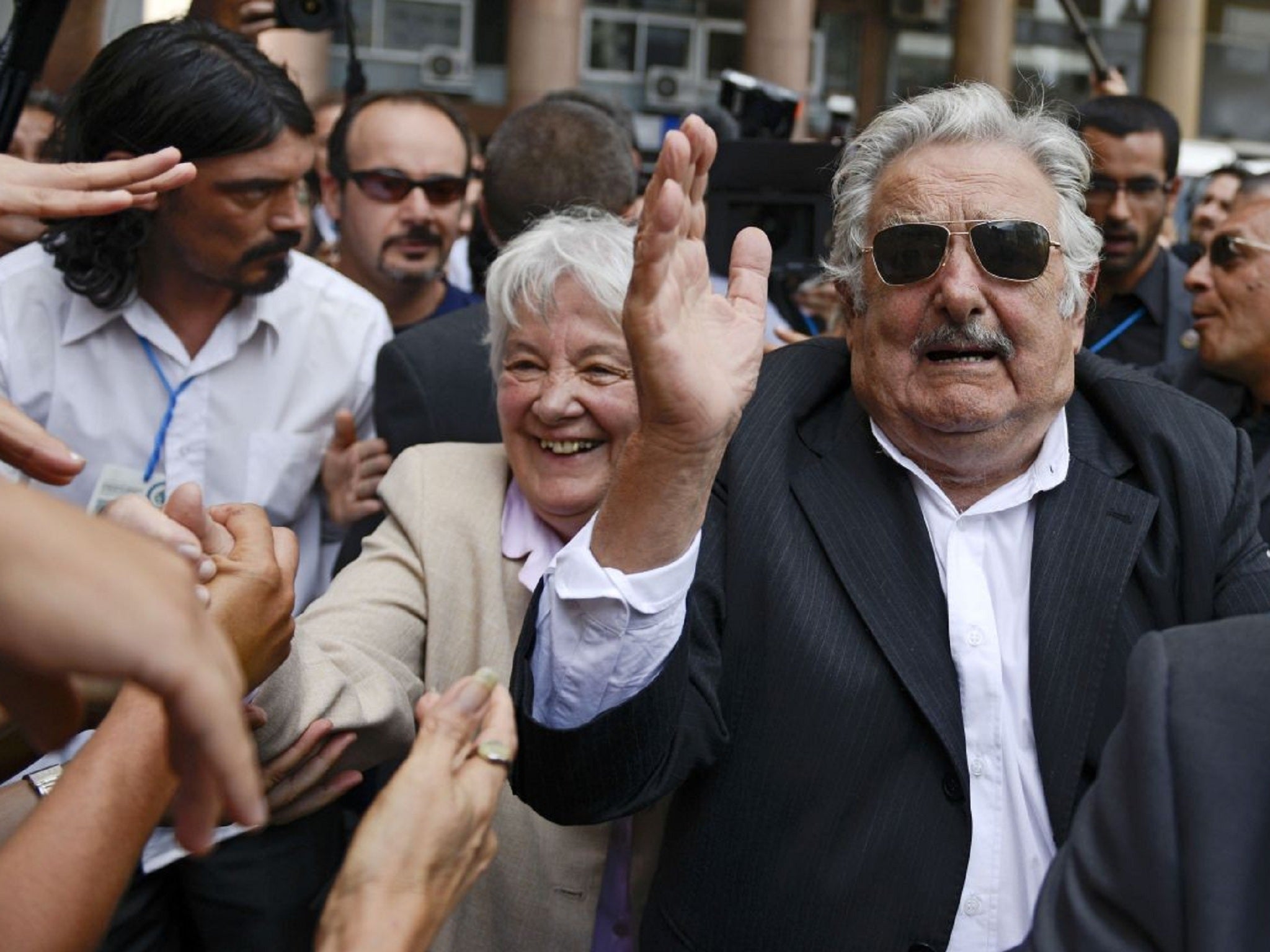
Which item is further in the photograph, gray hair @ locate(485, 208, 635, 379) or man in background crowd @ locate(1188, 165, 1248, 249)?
man in background crowd @ locate(1188, 165, 1248, 249)

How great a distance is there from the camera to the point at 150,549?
876mm

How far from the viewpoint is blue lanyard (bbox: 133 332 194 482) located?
2.99 m

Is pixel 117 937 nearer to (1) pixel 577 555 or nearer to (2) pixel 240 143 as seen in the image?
(1) pixel 577 555

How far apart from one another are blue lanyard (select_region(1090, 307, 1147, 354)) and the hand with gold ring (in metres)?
3.05

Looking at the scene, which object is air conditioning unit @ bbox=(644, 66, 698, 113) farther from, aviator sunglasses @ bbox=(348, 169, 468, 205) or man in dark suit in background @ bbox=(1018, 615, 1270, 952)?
man in dark suit in background @ bbox=(1018, 615, 1270, 952)

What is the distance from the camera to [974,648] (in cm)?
209

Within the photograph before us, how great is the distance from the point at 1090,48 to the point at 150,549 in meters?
6.60

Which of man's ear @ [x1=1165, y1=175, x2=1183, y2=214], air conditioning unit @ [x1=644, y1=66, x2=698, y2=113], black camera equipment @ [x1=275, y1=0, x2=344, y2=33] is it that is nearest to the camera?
black camera equipment @ [x1=275, y1=0, x2=344, y2=33]

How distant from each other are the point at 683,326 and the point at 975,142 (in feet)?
2.40

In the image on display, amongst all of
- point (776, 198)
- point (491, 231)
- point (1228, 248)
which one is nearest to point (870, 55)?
point (776, 198)

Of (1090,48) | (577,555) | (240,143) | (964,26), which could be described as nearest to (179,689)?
(577,555)

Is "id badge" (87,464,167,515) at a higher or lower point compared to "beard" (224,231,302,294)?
lower

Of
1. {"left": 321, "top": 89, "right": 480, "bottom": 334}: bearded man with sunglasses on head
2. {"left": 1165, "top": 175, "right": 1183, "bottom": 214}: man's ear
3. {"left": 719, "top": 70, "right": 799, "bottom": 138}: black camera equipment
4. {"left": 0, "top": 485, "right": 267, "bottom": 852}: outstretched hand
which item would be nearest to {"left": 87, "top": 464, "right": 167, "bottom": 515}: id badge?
{"left": 321, "top": 89, "right": 480, "bottom": 334}: bearded man with sunglasses on head

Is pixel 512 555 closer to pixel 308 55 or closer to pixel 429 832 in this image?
pixel 429 832
